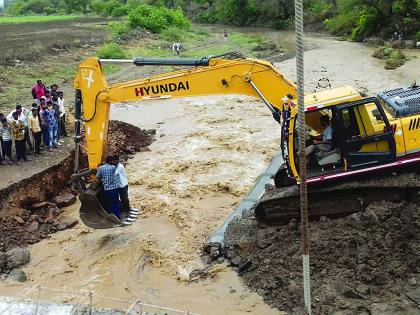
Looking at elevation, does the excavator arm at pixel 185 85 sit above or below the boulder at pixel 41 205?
above

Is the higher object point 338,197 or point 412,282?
point 338,197

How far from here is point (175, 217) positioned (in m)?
12.7

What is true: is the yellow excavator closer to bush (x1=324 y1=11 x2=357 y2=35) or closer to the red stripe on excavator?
the red stripe on excavator

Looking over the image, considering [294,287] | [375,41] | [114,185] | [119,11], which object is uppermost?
[114,185]

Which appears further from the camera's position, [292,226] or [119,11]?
[119,11]

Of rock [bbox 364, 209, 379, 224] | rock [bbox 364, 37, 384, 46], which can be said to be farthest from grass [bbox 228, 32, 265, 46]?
rock [bbox 364, 209, 379, 224]

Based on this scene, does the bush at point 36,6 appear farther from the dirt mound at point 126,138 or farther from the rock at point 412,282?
the rock at point 412,282

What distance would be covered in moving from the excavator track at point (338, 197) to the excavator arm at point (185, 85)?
1.76 metres

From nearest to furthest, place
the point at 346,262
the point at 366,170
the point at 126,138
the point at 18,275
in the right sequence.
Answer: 1. the point at 346,262
2. the point at 366,170
3. the point at 18,275
4. the point at 126,138

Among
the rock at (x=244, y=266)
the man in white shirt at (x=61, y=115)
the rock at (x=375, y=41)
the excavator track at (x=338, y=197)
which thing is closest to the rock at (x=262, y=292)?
the rock at (x=244, y=266)

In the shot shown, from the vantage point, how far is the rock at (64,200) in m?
13.5

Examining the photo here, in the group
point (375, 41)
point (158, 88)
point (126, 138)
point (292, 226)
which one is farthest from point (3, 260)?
point (375, 41)

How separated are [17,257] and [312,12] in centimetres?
4744

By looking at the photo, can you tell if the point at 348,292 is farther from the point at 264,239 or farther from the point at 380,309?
the point at 264,239
